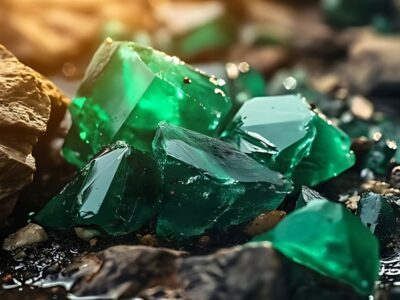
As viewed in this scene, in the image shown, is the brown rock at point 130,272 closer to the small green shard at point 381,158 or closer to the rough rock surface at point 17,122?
the rough rock surface at point 17,122

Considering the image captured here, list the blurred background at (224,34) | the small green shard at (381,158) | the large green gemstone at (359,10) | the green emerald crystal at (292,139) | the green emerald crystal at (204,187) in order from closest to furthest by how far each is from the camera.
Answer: the green emerald crystal at (204,187) → the green emerald crystal at (292,139) → the small green shard at (381,158) → the blurred background at (224,34) → the large green gemstone at (359,10)

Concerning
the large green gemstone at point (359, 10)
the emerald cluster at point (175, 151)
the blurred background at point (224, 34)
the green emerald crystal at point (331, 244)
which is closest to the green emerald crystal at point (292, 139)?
the emerald cluster at point (175, 151)


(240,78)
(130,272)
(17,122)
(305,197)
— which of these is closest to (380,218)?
(305,197)

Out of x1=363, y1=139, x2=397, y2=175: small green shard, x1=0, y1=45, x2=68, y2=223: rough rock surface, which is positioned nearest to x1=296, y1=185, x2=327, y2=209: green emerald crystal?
x1=363, y1=139, x2=397, y2=175: small green shard

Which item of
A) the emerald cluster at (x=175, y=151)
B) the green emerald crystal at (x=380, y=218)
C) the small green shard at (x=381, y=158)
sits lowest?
the small green shard at (x=381, y=158)

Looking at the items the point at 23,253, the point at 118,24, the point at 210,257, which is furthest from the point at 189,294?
the point at 118,24

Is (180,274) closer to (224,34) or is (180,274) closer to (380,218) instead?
(380,218)

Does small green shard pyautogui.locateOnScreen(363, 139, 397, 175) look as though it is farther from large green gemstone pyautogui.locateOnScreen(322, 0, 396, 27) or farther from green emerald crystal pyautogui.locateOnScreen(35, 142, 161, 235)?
large green gemstone pyautogui.locateOnScreen(322, 0, 396, 27)
